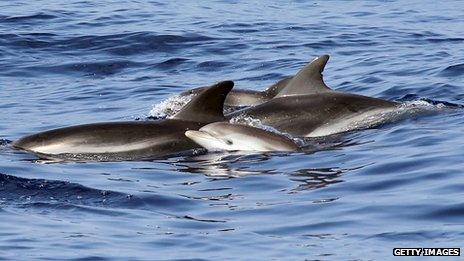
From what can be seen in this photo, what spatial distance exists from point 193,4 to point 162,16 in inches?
105

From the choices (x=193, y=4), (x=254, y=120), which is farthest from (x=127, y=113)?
(x=193, y=4)

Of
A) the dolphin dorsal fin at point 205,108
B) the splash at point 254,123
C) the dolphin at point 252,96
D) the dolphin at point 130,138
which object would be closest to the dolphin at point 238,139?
the dolphin at point 130,138

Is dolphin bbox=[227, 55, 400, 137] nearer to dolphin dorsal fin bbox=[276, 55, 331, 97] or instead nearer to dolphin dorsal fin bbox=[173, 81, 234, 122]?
dolphin dorsal fin bbox=[276, 55, 331, 97]

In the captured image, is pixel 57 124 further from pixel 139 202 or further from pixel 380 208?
pixel 380 208

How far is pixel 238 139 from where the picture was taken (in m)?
15.2

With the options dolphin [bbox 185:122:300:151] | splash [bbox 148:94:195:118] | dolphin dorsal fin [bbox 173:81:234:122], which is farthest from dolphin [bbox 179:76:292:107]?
dolphin [bbox 185:122:300:151]

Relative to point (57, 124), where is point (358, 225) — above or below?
above

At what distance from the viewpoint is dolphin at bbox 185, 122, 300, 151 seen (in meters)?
15.2

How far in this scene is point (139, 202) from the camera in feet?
41.3

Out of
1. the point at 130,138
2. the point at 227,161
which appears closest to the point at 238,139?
the point at 227,161

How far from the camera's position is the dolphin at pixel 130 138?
15.3 metres

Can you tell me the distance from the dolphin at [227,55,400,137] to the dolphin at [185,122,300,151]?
120 cm

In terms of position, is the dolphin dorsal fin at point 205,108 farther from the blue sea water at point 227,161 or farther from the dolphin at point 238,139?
the blue sea water at point 227,161

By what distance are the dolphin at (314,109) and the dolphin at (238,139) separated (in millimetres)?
1204
